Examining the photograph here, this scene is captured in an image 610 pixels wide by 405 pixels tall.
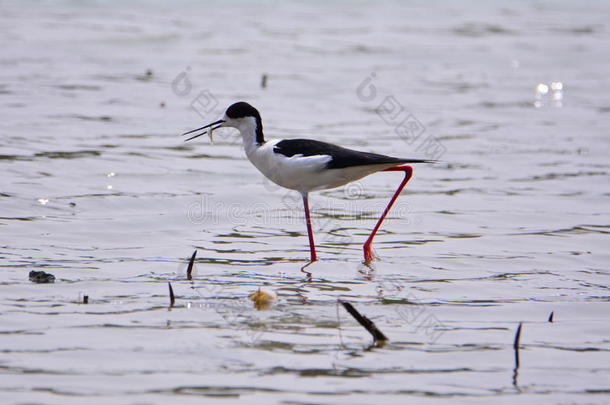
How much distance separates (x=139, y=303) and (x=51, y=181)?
389 centimetres

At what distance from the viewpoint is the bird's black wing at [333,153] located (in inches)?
288

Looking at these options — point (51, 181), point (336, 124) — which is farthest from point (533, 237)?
point (336, 124)

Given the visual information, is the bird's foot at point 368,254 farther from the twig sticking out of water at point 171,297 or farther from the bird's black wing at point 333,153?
the twig sticking out of water at point 171,297

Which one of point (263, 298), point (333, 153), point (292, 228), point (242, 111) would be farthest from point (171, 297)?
point (292, 228)

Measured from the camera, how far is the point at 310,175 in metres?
7.53

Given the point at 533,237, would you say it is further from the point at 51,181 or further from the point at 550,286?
the point at 51,181

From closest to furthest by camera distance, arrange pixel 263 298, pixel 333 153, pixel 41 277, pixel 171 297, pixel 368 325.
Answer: pixel 368 325 < pixel 171 297 < pixel 263 298 < pixel 41 277 < pixel 333 153

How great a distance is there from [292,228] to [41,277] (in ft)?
8.95

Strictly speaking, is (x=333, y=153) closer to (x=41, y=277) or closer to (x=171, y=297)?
(x=171, y=297)

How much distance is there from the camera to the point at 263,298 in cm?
609

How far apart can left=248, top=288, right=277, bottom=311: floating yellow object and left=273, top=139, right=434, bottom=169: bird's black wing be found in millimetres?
1530

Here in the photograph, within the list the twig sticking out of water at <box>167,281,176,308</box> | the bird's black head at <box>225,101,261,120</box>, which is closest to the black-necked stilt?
the bird's black head at <box>225,101,261,120</box>

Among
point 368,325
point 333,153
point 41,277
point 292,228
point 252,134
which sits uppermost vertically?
point 252,134

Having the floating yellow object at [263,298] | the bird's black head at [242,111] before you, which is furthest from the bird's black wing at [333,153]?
the floating yellow object at [263,298]
